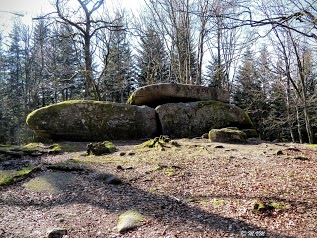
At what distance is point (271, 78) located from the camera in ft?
55.3

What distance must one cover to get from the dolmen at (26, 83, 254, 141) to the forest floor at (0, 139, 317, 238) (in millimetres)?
3608

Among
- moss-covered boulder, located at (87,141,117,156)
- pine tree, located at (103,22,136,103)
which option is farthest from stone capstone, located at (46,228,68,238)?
pine tree, located at (103,22,136,103)

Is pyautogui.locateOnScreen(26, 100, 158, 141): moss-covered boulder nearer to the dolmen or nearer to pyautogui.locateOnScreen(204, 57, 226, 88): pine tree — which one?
the dolmen

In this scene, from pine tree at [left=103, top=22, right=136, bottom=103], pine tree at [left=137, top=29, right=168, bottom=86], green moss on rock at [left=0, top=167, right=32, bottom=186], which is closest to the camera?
green moss on rock at [left=0, top=167, right=32, bottom=186]

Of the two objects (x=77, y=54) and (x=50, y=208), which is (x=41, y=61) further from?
(x=50, y=208)

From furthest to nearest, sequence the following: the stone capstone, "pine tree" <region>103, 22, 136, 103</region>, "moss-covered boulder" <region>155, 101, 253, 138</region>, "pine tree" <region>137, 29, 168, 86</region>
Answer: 1. "pine tree" <region>103, 22, 136, 103</region>
2. "pine tree" <region>137, 29, 168, 86</region>
3. "moss-covered boulder" <region>155, 101, 253, 138</region>
4. the stone capstone

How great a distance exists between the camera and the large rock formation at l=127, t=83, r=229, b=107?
37.1 feet

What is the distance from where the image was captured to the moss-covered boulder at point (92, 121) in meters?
9.91

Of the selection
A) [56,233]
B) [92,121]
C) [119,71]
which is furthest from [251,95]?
[56,233]

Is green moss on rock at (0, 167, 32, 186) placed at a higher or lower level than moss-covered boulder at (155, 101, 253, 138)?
lower

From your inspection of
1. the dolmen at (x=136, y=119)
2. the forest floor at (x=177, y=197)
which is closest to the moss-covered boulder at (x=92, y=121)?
the dolmen at (x=136, y=119)

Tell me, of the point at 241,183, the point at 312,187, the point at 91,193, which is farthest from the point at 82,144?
the point at 312,187

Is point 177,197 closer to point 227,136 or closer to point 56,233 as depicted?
point 56,233

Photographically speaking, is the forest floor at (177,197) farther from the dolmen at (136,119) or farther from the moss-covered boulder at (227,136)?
the dolmen at (136,119)
